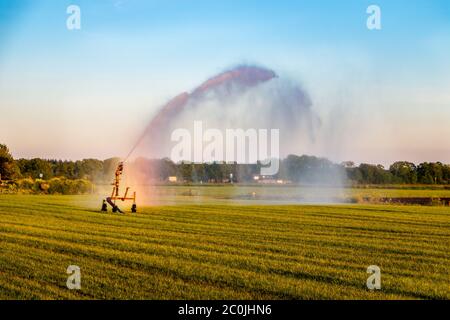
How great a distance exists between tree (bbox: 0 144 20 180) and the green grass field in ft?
172

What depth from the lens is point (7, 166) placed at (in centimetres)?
7094

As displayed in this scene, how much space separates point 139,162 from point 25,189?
23442 mm

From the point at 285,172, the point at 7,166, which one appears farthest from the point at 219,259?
the point at 285,172

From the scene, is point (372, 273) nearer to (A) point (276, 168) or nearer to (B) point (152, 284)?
(B) point (152, 284)

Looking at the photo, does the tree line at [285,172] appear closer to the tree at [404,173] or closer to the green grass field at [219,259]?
the tree at [404,173]

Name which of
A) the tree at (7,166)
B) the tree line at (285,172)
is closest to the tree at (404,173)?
the tree line at (285,172)

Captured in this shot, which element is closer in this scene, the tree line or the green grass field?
the green grass field

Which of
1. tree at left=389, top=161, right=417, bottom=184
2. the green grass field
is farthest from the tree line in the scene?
the green grass field

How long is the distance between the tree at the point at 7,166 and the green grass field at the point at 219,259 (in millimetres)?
52373

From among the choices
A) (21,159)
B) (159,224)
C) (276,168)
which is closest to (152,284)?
(159,224)

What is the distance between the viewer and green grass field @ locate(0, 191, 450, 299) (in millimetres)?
9766

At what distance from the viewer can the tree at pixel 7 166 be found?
70688mm

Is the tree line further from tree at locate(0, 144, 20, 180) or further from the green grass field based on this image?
the green grass field

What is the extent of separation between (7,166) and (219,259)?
64311mm
